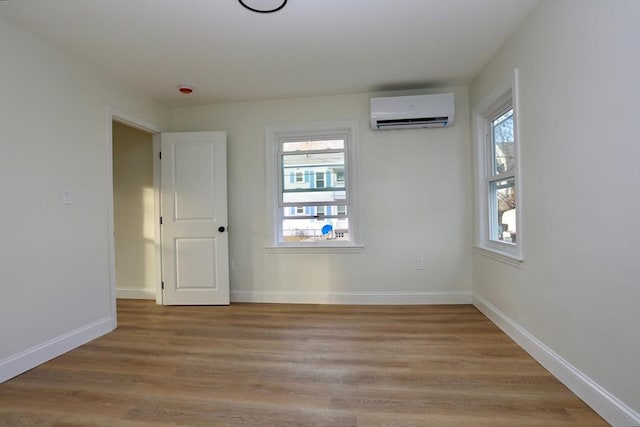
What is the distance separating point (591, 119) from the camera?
160 centimetres

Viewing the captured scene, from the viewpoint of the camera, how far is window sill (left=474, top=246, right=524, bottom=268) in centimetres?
237

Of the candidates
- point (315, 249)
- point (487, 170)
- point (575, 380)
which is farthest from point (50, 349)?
point (487, 170)

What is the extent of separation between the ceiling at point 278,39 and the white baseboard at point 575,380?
2268mm

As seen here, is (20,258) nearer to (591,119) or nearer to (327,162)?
(327,162)

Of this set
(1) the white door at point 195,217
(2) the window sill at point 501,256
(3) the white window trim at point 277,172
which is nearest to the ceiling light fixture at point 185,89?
(1) the white door at point 195,217

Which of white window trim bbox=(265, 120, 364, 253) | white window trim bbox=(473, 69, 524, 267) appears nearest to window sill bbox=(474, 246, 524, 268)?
white window trim bbox=(473, 69, 524, 267)

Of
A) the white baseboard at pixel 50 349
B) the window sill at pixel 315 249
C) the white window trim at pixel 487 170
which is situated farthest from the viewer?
the window sill at pixel 315 249

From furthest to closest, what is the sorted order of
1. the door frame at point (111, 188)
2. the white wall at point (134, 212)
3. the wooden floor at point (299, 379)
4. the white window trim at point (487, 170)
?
the white wall at point (134, 212)
the door frame at point (111, 188)
the white window trim at point (487, 170)
the wooden floor at point (299, 379)

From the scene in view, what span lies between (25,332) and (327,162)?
9.71ft

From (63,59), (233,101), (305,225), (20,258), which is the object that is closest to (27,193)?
(20,258)

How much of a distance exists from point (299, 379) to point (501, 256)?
6.37 ft

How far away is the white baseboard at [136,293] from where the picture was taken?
3852 millimetres

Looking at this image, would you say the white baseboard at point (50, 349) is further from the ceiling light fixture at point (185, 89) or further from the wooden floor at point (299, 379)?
the ceiling light fixture at point (185, 89)

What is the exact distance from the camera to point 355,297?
352cm
